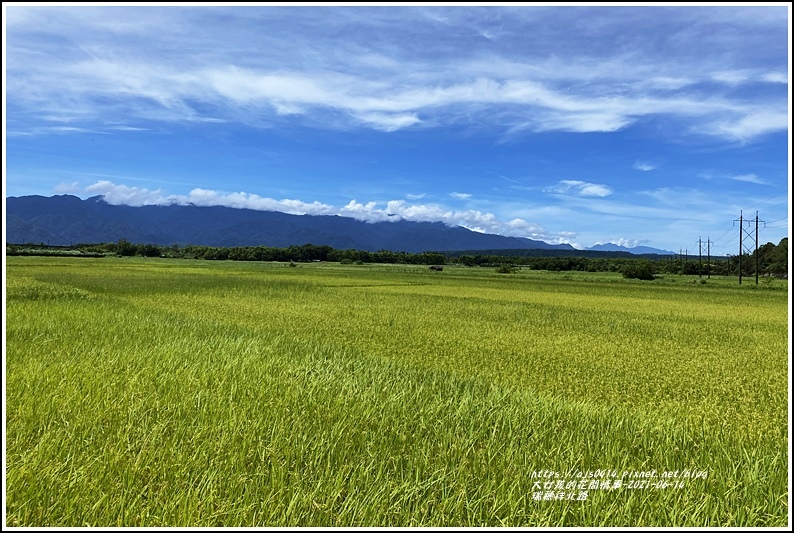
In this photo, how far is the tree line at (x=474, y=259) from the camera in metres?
61.4

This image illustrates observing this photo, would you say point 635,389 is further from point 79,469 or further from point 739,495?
point 79,469

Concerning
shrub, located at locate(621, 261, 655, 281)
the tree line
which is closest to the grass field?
the tree line

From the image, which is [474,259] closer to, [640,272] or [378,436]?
[640,272]

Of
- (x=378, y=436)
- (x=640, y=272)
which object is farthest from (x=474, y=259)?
(x=378, y=436)

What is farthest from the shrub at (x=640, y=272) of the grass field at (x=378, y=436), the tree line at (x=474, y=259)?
the grass field at (x=378, y=436)

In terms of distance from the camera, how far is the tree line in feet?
201

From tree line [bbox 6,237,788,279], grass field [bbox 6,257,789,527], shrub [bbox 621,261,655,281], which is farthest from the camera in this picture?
tree line [bbox 6,237,788,279]

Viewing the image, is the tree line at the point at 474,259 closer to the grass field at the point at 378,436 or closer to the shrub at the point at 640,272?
the shrub at the point at 640,272

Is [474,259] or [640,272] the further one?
[474,259]

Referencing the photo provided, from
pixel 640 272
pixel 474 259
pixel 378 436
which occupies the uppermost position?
pixel 474 259

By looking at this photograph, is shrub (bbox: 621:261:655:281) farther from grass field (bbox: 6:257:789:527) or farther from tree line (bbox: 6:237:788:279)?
grass field (bbox: 6:257:789:527)

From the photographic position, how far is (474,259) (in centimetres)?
10806

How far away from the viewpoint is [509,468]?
3.35 meters

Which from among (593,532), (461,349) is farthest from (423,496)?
(461,349)
